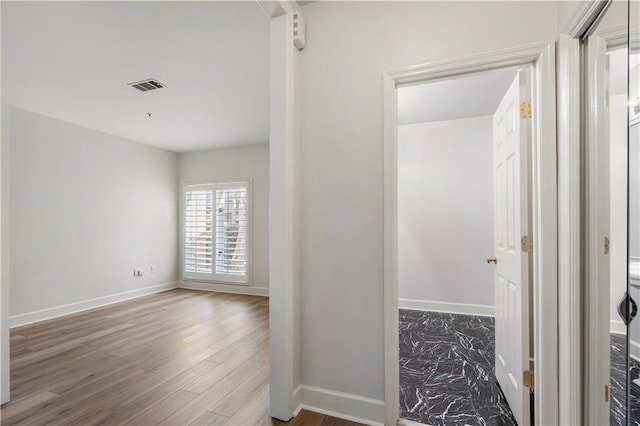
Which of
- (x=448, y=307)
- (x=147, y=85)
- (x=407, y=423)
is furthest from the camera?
(x=448, y=307)

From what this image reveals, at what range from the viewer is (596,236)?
1365mm

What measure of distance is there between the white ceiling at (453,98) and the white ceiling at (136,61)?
1.67m

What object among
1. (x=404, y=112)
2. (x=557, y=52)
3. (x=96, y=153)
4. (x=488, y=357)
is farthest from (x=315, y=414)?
(x=96, y=153)

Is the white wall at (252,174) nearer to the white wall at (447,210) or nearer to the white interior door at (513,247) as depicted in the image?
the white wall at (447,210)

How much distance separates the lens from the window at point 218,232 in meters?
5.70

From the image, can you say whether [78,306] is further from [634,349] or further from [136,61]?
[634,349]

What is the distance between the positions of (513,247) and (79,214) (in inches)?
213

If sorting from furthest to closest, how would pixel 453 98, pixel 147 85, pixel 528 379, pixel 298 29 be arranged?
pixel 453 98 < pixel 147 85 < pixel 298 29 < pixel 528 379

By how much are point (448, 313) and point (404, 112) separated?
2.80 m

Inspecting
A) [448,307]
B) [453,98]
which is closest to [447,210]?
[448,307]

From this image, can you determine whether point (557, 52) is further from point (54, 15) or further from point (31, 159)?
point (31, 159)

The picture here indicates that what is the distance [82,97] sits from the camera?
3445 mm

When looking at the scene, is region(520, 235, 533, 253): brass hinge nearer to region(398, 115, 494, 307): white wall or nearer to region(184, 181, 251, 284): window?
region(398, 115, 494, 307): white wall

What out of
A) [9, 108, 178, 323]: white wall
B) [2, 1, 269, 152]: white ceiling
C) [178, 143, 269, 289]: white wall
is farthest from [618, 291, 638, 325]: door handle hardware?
[9, 108, 178, 323]: white wall
